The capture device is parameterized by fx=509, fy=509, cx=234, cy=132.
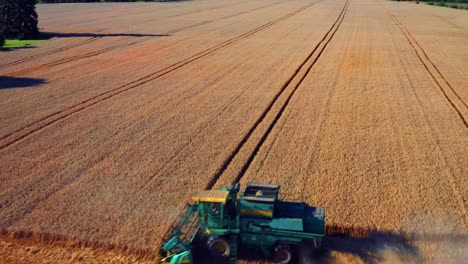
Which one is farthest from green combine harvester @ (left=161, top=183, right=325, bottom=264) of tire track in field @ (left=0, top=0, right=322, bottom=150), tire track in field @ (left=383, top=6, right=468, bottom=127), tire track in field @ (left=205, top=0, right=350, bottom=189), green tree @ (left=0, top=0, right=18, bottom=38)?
green tree @ (left=0, top=0, right=18, bottom=38)

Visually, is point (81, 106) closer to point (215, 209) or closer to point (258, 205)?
point (215, 209)

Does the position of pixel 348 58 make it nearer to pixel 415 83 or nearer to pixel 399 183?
pixel 415 83

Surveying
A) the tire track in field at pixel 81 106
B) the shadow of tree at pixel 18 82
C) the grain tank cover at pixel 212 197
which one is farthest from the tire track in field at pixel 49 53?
the grain tank cover at pixel 212 197

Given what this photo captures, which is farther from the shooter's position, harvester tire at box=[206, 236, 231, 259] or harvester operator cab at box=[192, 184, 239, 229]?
harvester tire at box=[206, 236, 231, 259]

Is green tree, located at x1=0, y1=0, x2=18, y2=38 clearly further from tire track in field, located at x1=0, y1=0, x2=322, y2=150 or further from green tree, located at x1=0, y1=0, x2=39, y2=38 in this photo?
tire track in field, located at x1=0, y1=0, x2=322, y2=150

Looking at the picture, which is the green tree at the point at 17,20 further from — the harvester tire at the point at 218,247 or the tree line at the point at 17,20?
the harvester tire at the point at 218,247

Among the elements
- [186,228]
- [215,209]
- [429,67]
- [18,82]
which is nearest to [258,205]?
[215,209]
